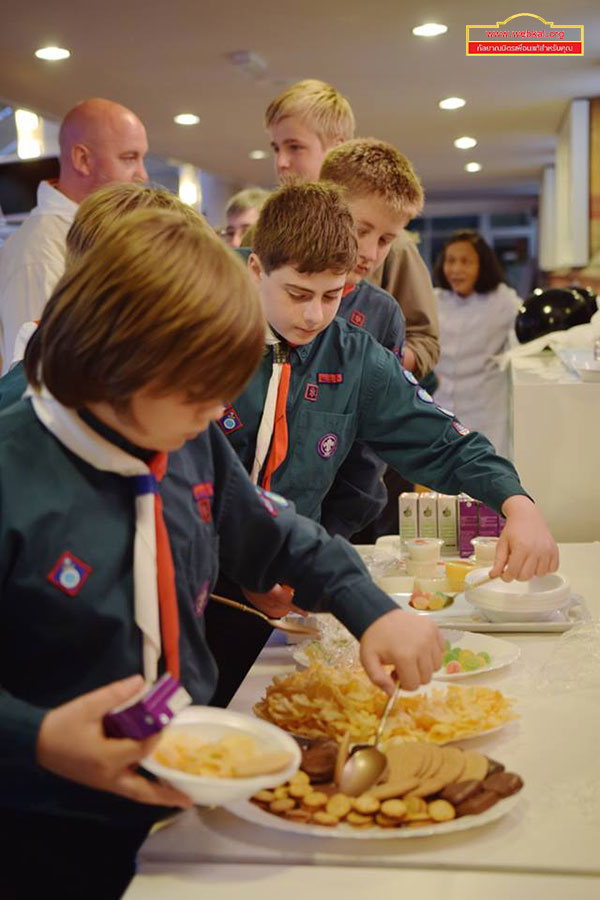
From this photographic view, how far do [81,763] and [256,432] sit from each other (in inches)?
41.8

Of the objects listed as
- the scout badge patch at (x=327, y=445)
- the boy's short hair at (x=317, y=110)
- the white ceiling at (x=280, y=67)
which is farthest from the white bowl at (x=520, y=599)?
the white ceiling at (x=280, y=67)

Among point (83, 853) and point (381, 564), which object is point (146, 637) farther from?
point (381, 564)

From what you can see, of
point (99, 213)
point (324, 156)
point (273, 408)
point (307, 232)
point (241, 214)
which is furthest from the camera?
point (241, 214)

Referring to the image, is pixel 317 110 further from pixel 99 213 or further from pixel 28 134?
pixel 28 134

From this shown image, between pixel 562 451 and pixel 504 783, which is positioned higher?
pixel 562 451

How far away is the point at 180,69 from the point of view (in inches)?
304

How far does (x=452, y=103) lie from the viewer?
924 cm

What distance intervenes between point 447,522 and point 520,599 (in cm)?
60

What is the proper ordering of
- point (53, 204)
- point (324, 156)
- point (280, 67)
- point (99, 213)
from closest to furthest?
point (99, 213), point (324, 156), point (53, 204), point (280, 67)

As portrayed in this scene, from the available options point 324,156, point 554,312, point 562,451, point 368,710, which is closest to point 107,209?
point 368,710

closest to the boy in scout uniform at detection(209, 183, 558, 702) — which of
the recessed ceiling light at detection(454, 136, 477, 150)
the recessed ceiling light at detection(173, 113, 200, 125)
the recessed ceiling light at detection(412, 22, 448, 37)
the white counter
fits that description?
the white counter

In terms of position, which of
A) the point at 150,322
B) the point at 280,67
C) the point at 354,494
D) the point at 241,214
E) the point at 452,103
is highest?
the point at 452,103

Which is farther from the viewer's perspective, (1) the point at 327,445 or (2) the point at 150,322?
(1) the point at 327,445

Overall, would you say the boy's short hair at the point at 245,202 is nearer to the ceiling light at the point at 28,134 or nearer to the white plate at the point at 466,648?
the white plate at the point at 466,648
